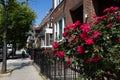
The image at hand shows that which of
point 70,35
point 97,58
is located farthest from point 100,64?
point 70,35

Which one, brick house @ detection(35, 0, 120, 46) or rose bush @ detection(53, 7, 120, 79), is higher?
brick house @ detection(35, 0, 120, 46)

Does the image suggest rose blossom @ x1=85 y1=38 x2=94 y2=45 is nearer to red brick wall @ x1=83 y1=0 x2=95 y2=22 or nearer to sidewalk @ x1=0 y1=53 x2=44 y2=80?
red brick wall @ x1=83 y1=0 x2=95 y2=22

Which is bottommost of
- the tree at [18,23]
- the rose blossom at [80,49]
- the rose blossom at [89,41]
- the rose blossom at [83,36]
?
the rose blossom at [80,49]

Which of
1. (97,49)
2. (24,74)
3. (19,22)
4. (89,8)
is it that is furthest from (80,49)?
(19,22)

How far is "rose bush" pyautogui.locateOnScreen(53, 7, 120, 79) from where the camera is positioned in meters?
4.70

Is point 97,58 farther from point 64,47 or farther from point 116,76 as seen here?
point 64,47

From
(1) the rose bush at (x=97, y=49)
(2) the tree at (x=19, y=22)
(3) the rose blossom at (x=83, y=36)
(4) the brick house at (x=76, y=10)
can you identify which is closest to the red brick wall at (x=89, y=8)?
(4) the brick house at (x=76, y=10)

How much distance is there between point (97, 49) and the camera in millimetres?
4668

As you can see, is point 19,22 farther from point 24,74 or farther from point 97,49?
Result: point 97,49

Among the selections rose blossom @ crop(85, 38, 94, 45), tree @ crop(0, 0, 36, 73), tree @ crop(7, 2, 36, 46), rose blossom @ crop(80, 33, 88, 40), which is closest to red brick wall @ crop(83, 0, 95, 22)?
rose blossom @ crop(80, 33, 88, 40)

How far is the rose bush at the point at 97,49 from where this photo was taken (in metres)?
4.70

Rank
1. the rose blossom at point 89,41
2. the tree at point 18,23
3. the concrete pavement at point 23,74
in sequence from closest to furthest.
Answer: the rose blossom at point 89,41 → the concrete pavement at point 23,74 → the tree at point 18,23

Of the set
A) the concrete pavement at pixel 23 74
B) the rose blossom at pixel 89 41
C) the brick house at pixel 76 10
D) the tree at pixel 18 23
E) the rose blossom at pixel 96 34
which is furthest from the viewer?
the tree at pixel 18 23

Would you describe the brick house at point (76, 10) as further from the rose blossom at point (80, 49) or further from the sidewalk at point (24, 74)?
the rose blossom at point (80, 49)
